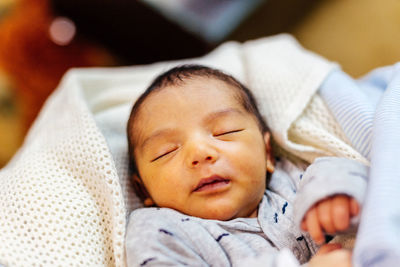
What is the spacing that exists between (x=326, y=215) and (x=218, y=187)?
0.70 feet

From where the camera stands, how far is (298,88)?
3.43ft

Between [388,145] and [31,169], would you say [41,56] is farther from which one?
[388,145]

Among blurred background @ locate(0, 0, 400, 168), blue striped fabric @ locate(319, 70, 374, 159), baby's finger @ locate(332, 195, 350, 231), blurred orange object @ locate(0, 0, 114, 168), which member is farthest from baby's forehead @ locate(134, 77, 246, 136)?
blurred orange object @ locate(0, 0, 114, 168)

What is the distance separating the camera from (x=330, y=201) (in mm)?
645

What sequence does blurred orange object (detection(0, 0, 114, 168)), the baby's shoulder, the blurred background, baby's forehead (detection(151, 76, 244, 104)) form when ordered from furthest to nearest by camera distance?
blurred orange object (detection(0, 0, 114, 168))
the blurred background
baby's forehead (detection(151, 76, 244, 104))
the baby's shoulder

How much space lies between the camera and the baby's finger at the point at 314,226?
0.64 meters

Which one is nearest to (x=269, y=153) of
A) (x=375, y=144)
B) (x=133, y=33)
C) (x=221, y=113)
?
(x=221, y=113)

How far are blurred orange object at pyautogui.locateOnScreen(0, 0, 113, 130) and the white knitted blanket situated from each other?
49 cm

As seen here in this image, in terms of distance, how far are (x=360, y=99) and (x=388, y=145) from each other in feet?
0.82

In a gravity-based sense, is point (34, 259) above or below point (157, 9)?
below

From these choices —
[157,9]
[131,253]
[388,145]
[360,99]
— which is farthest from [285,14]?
[131,253]

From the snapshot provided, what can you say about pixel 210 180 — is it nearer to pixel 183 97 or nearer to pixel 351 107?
pixel 183 97

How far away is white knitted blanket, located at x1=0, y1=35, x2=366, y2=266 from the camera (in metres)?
0.80

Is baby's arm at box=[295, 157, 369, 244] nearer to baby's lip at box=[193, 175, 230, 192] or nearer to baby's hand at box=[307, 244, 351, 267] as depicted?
baby's hand at box=[307, 244, 351, 267]
